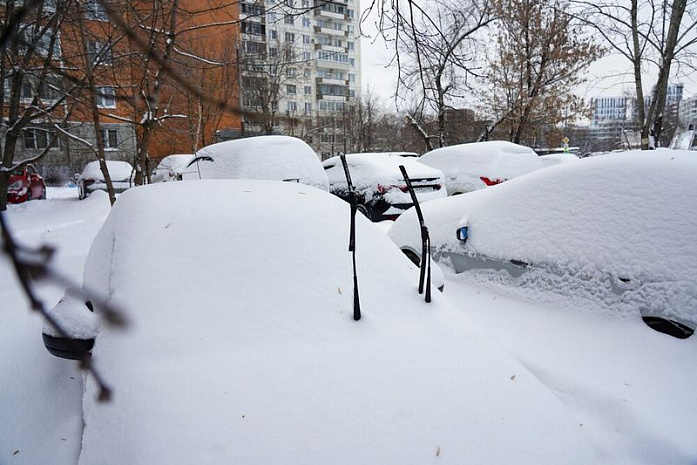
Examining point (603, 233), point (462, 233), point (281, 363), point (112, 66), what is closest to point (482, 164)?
point (462, 233)

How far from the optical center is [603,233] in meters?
3.02

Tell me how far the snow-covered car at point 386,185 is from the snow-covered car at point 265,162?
0.82 m

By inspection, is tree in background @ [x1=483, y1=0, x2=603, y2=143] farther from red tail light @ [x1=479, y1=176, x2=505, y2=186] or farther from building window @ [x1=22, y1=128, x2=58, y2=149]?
building window @ [x1=22, y1=128, x2=58, y2=149]

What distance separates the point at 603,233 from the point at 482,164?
6.85m

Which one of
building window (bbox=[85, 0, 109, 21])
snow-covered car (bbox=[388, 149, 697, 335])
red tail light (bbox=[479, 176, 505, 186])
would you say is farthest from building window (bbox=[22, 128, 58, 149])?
red tail light (bbox=[479, 176, 505, 186])

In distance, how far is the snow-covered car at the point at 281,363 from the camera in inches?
55.1

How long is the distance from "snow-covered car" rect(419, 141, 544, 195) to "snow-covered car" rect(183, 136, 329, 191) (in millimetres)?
3809

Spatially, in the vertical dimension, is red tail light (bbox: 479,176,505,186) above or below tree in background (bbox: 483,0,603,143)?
below

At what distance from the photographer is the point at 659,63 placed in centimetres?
964

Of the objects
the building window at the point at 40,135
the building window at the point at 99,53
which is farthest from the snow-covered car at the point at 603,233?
the building window at the point at 40,135

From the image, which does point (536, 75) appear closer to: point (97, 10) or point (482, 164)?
point (482, 164)

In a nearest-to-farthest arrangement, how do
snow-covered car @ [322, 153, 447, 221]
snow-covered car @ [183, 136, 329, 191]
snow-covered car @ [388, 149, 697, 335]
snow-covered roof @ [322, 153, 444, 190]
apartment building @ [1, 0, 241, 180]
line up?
1. snow-covered car @ [388, 149, 697, 335]
2. apartment building @ [1, 0, 241, 180]
3. snow-covered car @ [183, 136, 329, 191]
4. snow-covered car @ [322, 153, 447, 221]
5. snow-covered roof @ [322, 153, 444, 190]

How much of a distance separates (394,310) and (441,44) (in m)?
2.53

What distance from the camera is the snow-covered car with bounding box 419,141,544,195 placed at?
9352mm
